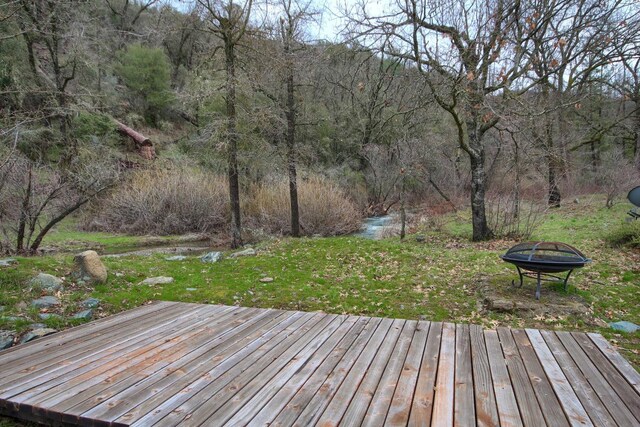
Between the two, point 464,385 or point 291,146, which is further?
point 291,146

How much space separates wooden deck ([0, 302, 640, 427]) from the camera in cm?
203

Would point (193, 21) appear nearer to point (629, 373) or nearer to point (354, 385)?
point (354, 385)

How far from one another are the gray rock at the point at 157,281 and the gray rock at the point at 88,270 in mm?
572

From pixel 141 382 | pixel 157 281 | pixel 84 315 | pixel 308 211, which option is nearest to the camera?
pixel 141 382

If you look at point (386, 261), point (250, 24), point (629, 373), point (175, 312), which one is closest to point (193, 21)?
point (250, 24)

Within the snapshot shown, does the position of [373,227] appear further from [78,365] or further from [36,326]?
[78,365]

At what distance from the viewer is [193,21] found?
30.6ft

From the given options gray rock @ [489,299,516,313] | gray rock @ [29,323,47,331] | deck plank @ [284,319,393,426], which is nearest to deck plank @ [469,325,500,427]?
deck plank @ [284,319,393,426]

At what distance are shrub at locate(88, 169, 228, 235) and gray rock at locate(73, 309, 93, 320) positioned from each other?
30.5ft

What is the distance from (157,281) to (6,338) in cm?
242

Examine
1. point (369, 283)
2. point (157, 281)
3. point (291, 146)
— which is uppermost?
point (291, 146)

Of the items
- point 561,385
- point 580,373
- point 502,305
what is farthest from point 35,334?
point 502,305

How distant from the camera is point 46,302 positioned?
4.70 meters

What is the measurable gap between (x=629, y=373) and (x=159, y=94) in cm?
2313
